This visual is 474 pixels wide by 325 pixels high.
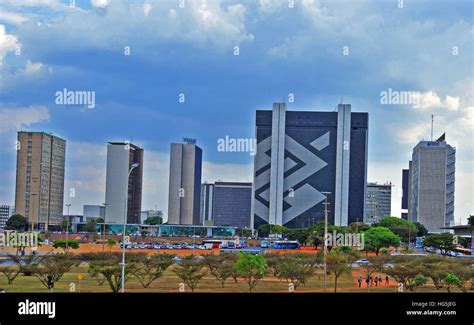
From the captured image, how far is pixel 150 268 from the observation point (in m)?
15.3

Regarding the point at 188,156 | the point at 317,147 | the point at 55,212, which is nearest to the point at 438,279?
the point at 188,156

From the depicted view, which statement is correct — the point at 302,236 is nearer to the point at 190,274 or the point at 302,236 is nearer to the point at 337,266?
the point at 337,266

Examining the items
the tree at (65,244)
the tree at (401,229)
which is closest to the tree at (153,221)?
the tree at (65,244)

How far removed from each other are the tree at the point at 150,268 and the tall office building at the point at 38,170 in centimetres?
277

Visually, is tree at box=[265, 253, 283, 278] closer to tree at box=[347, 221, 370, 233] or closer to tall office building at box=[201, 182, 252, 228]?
tree at box=[347, 221, 370, 233]

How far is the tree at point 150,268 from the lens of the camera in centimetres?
1448

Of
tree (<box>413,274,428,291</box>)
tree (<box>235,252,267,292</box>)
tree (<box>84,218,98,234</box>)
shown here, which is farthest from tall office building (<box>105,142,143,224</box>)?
tree (<box>84,218,98,234</box>)

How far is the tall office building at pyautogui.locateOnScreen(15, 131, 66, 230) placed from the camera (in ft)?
42.0

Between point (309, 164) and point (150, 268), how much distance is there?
33.0 metres

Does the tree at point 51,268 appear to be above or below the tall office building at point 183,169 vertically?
below

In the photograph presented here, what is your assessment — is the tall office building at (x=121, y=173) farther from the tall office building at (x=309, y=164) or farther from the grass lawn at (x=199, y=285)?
the tall office building at (x=309, y=164)

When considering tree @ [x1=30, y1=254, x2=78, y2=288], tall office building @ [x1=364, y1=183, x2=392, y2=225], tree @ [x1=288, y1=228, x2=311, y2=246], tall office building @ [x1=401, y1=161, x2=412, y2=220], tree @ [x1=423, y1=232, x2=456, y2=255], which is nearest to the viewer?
tree @ [x1=30, y1=254, x2=78, y2=288]

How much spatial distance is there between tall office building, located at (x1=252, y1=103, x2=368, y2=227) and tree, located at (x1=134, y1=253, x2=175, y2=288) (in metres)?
29.6

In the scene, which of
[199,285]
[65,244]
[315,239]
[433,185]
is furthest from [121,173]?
[433,185]
